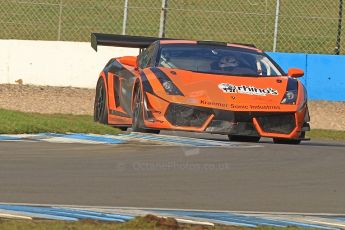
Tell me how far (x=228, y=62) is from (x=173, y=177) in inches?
185

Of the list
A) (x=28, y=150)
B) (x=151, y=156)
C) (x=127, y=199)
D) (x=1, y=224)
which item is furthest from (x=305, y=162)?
(x=1, y=224)

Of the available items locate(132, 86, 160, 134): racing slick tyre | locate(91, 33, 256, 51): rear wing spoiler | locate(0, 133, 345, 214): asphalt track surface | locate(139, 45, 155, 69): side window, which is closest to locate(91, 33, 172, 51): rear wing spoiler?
locate(91, 33, 256, 51): rear wing spoiler

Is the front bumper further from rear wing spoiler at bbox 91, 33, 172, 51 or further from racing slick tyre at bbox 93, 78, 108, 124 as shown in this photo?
rear wing spoiler at bbox 91, 33, 172, 51

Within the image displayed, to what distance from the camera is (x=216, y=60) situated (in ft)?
44.9

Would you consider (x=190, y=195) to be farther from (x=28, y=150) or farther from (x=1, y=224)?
(x=28, y=150)

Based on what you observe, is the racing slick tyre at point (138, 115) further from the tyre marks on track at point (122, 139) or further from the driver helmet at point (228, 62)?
the driver helmet at point (228, 62)

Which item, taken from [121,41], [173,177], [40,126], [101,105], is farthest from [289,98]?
[173,177]

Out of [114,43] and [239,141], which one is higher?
[114,43]

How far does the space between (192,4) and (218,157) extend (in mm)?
17424

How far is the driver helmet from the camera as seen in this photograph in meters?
13.6

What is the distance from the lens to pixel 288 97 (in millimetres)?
12812

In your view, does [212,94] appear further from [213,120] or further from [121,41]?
[121,41]

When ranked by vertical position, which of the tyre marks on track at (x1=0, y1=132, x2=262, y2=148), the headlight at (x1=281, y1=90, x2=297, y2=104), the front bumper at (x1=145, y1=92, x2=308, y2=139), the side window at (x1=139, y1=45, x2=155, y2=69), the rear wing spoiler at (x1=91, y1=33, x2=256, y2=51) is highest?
the rear wing spoiler at (x1=91, y1=33, x2=256, y2=51)

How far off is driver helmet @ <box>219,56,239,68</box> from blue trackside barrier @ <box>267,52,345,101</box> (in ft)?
26.1
